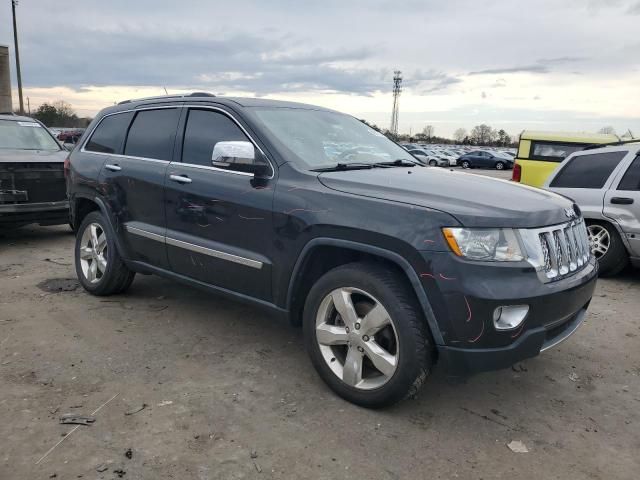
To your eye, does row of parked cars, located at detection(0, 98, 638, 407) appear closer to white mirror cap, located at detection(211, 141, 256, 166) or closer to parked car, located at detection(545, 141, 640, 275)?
white mirror cap, located at detection(211, 141, 256, 166)

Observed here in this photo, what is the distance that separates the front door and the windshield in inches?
207

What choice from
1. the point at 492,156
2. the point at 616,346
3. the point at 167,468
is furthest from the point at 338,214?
the point at 492,156

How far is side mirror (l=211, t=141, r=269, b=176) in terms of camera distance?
3.57 m

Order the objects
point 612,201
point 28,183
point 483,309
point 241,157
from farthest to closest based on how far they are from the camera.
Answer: point 28,183 → point 612,201 → point 241,157 → point 483,309

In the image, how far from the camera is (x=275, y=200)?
3.52m

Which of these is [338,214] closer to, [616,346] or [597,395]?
[597,395]

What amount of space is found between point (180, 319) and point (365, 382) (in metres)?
2.11

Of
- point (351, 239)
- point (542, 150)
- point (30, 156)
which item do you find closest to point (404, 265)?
point (351, 239)

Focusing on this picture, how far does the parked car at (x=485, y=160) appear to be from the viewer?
1816 inches

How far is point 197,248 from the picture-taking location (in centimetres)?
A: 403

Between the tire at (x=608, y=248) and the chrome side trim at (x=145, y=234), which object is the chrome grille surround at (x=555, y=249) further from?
the tire at (x=608, y=248)

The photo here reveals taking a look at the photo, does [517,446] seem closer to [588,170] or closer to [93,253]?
[93,253]

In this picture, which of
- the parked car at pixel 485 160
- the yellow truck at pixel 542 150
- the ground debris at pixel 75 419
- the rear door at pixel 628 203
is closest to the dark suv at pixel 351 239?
the ground debris at pixel 75 419

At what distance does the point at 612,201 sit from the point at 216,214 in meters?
4.73
